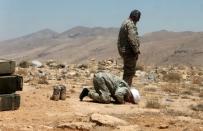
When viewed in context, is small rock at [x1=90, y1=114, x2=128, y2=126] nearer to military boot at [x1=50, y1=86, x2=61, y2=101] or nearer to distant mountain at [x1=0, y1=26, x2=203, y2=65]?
military boot at [x1=50, y1=86, x2=61, y2=101]

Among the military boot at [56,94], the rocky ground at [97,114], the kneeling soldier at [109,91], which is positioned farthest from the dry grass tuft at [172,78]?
the military boot at [56,94]

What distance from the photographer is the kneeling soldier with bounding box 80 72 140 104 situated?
1247cm

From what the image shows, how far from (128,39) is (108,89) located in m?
1.40

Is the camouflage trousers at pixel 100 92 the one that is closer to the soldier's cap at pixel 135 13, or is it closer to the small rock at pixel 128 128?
the soldier's cap at pixel 135 13

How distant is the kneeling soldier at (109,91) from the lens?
12.5 metres

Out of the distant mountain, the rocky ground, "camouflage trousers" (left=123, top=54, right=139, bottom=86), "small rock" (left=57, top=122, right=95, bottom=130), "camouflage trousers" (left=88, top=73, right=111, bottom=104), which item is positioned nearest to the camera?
"small rock" (left=57, top=122, right=95, bottom=130)

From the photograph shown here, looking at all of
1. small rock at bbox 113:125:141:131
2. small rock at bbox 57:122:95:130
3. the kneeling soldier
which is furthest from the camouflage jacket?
small rock at bbox 57:122:95:130

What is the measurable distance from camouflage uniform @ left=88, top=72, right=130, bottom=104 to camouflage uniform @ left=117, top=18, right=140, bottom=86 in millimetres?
980

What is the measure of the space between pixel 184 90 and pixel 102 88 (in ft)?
20.3

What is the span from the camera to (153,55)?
9919cm

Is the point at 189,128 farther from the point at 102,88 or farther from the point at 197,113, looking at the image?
the point at 102,88

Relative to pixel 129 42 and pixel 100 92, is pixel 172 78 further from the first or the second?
pixel 100 92

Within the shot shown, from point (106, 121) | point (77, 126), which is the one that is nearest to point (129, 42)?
point (106, 121)

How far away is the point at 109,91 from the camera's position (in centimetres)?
1268
